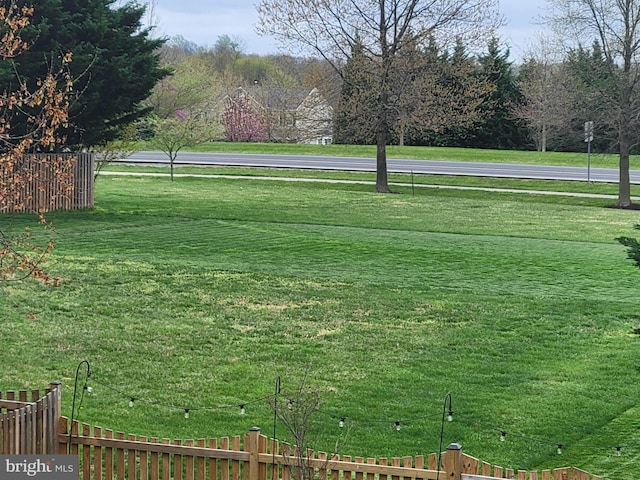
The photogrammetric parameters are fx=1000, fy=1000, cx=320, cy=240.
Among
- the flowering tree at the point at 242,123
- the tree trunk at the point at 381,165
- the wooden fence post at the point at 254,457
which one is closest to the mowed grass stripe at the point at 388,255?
the wooden fence post at the point at 254,457

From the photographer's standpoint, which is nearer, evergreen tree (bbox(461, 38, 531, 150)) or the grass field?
the grass field

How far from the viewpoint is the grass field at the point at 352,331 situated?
413 inches

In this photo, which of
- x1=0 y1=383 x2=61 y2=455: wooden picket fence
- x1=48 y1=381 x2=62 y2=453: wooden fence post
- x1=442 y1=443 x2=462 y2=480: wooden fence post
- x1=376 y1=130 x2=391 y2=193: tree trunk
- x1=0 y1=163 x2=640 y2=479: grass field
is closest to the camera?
x1=442 y1=443 x2=462 y2=480: wooden fence post

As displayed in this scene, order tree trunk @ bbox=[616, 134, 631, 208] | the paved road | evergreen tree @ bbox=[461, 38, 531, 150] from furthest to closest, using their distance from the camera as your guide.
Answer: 1. evergreen tree @ bbox=[461, 38, 531, 150]
2. the paved road
3. tree trunk @ bbox=[616, 134, 631, 208]

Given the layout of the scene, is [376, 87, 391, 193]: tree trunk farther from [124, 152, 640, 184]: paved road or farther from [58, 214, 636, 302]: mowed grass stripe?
[58, 214, 636, 302]: mowed grass stripe

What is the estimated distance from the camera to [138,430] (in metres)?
10.0

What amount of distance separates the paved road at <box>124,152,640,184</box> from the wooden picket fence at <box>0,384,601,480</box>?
3751cm

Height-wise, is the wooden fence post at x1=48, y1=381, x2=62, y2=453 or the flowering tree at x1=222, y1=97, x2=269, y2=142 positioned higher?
the flowering tree at x1=222, y1=97, x2=269, y2=142

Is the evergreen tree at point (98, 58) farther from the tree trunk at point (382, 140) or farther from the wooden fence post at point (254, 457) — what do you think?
the wooden fence post at point (254, 457)

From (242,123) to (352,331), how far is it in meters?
55.1

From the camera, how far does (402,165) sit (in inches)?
1939

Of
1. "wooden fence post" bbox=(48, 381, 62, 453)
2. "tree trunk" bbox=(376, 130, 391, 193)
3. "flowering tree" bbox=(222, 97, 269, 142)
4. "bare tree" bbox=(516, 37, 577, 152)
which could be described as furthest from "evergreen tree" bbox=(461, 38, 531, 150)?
"wooden fence post" bbox=(48, 381, 62, 453)

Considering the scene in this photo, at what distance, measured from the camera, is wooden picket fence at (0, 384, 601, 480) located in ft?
21.7

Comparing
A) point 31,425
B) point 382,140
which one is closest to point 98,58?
point 382,140
